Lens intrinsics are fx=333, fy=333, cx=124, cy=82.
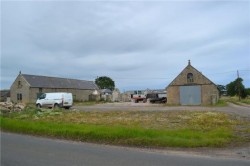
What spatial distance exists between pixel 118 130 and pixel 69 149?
392 centimetres

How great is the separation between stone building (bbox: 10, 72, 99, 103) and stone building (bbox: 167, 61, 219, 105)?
3047 centimetres

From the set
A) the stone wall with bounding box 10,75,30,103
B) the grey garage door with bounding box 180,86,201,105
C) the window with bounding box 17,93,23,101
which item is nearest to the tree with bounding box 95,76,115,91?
the stone wall with bounding box 10,75,30,103

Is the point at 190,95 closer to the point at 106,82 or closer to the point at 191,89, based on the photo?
the point at 191,89

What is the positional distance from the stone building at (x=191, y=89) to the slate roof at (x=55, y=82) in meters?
31.3

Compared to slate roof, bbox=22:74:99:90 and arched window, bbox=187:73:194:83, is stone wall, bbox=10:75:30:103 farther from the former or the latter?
arched window, bbox=187:73:194:83

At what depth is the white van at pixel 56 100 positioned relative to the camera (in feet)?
137

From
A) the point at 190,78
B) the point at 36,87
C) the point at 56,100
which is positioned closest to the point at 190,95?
the point at 190,78

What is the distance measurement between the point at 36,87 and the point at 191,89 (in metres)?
34.4

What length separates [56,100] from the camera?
137 feet

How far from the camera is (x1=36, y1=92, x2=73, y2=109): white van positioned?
41.8m

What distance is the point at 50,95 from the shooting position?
4272 cm

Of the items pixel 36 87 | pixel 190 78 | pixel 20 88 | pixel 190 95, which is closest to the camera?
pixel 190 95

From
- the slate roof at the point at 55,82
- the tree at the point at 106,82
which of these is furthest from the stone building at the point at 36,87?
the tree at the point at 106,82

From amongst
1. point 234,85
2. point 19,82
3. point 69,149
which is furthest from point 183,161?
point 234,85
